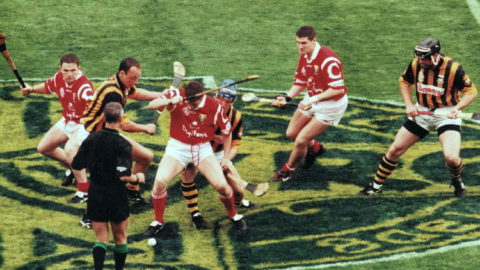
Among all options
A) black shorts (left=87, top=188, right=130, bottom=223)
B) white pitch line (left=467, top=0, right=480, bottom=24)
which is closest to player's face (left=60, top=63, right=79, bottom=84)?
black shorts (left=87, top=188, right=130, bottom=223)

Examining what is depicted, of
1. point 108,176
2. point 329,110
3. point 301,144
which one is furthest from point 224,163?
point 108,176

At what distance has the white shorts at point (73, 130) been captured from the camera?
12.7 meters

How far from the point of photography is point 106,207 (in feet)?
35.1

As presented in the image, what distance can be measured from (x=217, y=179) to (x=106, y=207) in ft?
5.66

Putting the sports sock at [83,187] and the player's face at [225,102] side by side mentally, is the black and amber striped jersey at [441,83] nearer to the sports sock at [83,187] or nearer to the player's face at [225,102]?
the player's face at [225,102]

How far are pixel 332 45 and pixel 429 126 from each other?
16.6ft

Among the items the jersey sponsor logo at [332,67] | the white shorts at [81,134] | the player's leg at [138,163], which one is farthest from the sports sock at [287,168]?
the white shorts at [81,134]

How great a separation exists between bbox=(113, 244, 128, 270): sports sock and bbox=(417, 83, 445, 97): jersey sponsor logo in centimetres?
420

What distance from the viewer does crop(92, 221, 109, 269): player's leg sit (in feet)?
35.3

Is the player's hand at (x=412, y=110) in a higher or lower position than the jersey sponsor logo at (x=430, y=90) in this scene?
lower

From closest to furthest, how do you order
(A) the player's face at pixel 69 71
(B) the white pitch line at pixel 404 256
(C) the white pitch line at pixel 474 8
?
(B) the white pitch line at pixel 404 256 < (A) the player's face at pixel 69 71 < (C) the white pitch line at pixel 474 8

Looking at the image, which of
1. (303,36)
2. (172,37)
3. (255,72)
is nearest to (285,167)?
(303,36)

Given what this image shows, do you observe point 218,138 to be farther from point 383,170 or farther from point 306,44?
point 383,170

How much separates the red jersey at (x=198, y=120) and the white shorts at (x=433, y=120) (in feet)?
7.93
